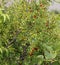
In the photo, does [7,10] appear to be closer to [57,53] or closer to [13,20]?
[13,20]

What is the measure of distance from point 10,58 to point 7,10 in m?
0.53

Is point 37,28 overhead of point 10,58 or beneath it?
overhead

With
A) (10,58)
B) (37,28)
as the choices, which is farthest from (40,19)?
(10,58)

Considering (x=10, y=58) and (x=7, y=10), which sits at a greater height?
(x=7, y=10)

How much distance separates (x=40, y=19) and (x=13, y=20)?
0.94ft

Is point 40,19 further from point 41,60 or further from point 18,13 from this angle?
point 41,60

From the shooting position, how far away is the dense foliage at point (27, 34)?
3182 millimetres

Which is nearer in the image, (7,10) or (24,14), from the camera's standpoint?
(24,14)

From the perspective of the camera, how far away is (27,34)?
3.21 meters

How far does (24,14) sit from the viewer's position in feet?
10.4

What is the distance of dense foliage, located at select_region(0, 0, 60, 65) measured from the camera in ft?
10.4

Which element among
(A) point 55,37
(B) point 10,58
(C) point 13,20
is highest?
(C) point 13,20

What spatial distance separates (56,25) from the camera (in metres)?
3.33

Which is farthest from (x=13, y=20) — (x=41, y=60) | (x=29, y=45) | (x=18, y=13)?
(x=41, y=60)
